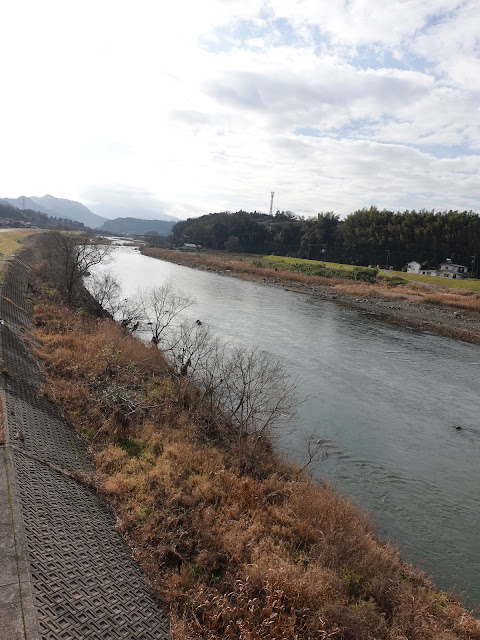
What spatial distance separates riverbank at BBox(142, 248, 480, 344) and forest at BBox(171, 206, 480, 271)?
16335 millimetres

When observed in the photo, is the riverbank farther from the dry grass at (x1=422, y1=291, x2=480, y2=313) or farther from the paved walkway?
the paved walkway

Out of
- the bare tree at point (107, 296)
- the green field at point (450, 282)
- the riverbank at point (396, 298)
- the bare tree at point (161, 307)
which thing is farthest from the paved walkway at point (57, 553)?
the green field at point (450, 282)

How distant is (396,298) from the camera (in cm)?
4519

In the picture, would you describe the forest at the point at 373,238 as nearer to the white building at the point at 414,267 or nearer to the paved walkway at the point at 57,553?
the white building at the point at 414,267

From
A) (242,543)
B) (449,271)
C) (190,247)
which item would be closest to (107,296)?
(242,543)

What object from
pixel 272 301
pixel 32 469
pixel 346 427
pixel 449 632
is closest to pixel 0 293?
pixel 32 469

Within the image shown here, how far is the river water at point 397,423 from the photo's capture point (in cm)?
934

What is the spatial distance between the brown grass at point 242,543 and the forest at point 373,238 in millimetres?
61166

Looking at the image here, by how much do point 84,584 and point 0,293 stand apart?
17716 mm

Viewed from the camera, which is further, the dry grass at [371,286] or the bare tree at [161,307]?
the dry grass at [371,286]

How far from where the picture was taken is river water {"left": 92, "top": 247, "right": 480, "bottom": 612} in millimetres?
9336

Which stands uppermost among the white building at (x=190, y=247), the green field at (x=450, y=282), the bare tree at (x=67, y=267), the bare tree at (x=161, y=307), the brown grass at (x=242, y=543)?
the white building at (x=190, y=247)

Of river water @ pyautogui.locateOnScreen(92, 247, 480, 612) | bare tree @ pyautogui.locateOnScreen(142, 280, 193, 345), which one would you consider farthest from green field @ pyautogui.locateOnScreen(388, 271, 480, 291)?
bare tree @ pyautogui.locateOnScreen(142, 280, 193, 345)

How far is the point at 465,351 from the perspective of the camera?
2681 cm
